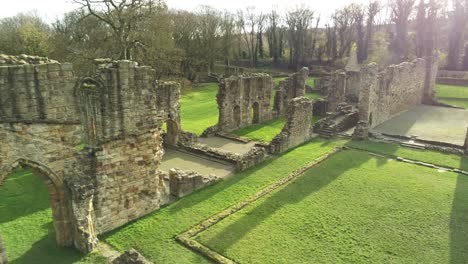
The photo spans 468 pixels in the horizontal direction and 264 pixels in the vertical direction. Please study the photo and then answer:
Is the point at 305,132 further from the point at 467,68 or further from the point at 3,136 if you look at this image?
the point at 467,68

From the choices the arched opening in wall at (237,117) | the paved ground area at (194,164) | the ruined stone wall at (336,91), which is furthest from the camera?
the ruined stone wall at (336,91)

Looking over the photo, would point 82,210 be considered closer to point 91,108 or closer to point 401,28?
point 91,108

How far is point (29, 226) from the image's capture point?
35.9 ft

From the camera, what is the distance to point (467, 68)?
44.4 meters

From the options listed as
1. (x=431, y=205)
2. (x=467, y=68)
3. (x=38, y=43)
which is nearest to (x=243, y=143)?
(x=431, y=205)

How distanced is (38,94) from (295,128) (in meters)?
12.4

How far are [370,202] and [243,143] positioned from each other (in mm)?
9112

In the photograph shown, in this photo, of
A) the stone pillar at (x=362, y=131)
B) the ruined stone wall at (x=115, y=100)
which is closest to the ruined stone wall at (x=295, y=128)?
the stone pillar at (x=362, y=131)

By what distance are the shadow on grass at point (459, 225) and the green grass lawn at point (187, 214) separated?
590 cm

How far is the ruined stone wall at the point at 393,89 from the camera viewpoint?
2033 cm

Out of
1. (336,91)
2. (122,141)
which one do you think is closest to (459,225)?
(122,141)

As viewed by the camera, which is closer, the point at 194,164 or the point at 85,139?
the point at 85,139

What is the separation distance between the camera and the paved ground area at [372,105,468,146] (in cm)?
2025

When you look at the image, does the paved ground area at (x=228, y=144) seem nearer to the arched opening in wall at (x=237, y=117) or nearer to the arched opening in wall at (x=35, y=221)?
the arched opening in wall at (x=237, y=117)
